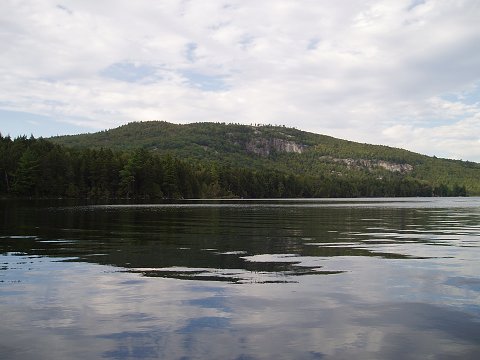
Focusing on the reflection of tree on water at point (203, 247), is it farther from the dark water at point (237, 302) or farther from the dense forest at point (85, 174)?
the dense forest at point (85, 174)

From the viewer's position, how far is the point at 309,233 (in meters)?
35.9

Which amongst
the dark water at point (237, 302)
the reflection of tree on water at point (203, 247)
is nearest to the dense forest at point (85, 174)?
the reflection of tree on water at point (203, 247)

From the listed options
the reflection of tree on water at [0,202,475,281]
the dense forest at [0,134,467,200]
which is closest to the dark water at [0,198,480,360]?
the reflection of tree on water at [0,202,475,281]

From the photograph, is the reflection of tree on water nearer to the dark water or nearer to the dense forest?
the dark water

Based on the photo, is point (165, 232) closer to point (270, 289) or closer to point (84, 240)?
point (84, 240)

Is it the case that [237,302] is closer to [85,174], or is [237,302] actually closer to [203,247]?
[203,247]

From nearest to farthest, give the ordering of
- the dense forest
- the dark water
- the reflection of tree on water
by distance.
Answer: the dark water, the reflection of tree on water, the dense forest

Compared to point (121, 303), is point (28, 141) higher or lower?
higher

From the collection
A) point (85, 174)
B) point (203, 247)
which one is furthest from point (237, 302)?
point (85, 174)

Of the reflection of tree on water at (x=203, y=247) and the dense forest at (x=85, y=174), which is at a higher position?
the dense forest at (x=85, y=174)

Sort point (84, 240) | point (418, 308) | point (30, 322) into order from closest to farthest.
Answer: point (30, 322) → point (418, 308) → point (84, 240)

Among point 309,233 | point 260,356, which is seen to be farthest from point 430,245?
point 260,356

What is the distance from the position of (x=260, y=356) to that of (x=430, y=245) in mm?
22284

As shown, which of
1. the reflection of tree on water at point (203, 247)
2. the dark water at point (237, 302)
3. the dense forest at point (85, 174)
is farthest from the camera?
the dense forest at point (85, 174)
